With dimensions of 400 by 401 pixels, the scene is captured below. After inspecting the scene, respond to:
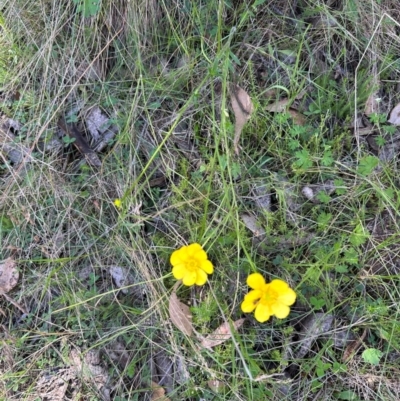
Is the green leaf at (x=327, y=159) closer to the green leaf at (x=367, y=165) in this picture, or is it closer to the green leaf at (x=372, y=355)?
the green leaf at (x=367, y=165)

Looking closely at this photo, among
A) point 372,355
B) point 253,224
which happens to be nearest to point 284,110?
point 253,224

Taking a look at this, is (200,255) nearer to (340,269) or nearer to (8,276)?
(340,269)

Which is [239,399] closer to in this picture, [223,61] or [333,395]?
[333,395]

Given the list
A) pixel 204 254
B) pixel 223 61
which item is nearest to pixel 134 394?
pixel 204 254

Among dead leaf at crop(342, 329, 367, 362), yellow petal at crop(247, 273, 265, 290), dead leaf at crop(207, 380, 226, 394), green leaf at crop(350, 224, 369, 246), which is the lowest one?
dead leaf at crop(342, 329, 367, 362)

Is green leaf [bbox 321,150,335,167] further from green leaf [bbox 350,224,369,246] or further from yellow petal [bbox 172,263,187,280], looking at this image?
yellow petal [bbox 172,263,187,280]

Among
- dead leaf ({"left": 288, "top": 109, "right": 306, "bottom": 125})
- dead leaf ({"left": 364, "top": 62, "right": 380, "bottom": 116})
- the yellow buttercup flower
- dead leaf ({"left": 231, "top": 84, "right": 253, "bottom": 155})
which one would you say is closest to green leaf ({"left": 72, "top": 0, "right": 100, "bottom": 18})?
dead leaf ({"left": 231, "top": 84, "right": 253, "bottom": 155})
